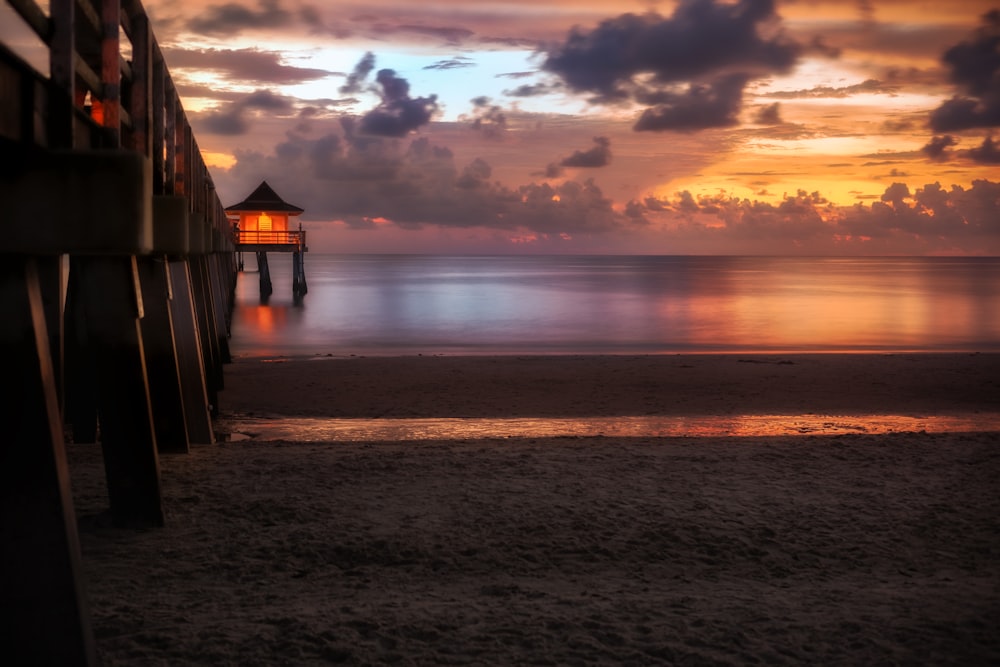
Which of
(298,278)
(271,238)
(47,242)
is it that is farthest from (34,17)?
(298,278)

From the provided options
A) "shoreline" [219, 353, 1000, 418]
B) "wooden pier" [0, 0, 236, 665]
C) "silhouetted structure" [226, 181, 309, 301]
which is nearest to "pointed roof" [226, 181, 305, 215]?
"silhouetted structure" [226, 181, 309, 301]

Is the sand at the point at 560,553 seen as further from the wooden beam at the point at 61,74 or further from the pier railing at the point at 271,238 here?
the pier railing at the point at 271,238

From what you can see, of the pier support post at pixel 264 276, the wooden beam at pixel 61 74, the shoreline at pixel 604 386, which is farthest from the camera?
the pier support post at pixel 264 276

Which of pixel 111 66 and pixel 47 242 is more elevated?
pixel 111 66

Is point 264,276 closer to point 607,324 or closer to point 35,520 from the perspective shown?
point 607,324

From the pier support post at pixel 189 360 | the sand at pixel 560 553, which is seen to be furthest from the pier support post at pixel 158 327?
the pier support post at pixel 189 360

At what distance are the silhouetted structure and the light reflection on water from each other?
1375 inches

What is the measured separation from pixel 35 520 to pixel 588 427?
7135 millimetres

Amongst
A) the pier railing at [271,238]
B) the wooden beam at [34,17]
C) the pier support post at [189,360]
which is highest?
the wooden beam at [34,17]

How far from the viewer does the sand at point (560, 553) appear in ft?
12.6

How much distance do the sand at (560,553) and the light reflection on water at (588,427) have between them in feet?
2.61

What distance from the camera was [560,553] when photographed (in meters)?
5.06

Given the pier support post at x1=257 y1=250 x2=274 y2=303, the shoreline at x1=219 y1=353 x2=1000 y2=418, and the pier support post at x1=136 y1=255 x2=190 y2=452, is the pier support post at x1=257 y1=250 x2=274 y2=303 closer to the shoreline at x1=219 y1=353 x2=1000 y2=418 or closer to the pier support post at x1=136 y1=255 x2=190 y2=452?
the shoreline at x1=219 y1=353 x2=1000 y2=418

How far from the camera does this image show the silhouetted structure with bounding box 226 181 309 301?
45.1 meters
